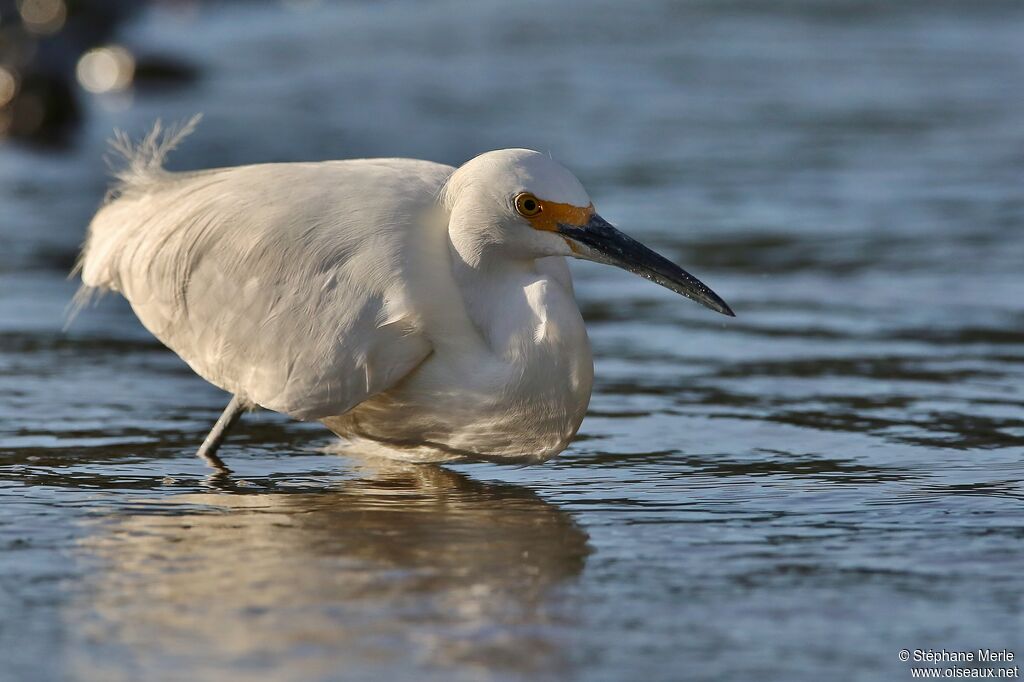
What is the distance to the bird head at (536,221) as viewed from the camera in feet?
18.0

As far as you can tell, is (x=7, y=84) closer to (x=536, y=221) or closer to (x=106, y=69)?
(x=106, y=69)

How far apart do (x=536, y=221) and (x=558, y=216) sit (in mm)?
80

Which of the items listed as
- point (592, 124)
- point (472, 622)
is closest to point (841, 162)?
point (592, 124)

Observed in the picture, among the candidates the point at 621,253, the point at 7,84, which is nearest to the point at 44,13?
the point at 7,84

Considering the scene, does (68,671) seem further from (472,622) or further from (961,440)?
(961,440)

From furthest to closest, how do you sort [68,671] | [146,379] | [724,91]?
[724,91], [146,379], [68,671]

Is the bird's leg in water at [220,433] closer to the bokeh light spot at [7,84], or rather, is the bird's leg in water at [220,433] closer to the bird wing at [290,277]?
the bird wing at [290,277]

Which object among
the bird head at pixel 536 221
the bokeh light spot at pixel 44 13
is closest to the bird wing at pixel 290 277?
the bird head at pixel 536 221

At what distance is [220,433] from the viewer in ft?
21.1

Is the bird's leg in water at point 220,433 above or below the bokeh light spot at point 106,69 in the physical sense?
below

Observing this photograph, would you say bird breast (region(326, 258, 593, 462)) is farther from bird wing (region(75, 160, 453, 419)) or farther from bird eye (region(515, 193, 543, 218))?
bird eye (region(515, 193, 543, 218))

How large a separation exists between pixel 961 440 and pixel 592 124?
10503 mm

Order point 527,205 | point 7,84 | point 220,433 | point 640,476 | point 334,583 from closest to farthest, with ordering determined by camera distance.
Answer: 1. point 334,583
2. point 527,205
3. point 640,476
4. point 220,433
5. point 7,84

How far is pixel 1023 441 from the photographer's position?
6.55 metres
